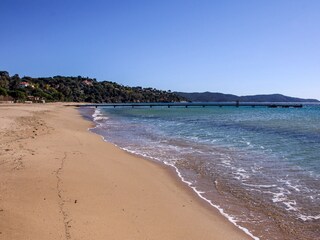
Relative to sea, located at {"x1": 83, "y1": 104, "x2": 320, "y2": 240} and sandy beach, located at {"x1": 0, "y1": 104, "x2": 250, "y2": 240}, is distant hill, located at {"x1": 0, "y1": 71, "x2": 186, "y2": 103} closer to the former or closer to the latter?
sea, located at {"x1": 83, "y1": 104, "x2": 320, "y2": 240}

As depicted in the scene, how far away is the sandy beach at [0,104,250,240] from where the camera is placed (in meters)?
5.92

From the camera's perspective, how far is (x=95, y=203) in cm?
759

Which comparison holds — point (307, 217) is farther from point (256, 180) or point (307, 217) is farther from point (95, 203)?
point (95, 203)

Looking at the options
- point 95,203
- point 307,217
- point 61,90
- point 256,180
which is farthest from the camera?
point 61,90

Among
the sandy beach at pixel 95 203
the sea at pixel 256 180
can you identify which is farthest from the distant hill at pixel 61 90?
the sandy beach at pixel 95 203

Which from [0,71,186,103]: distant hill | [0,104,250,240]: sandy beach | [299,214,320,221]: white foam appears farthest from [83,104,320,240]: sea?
[0,71,186,103]: distant hill

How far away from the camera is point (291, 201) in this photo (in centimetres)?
903

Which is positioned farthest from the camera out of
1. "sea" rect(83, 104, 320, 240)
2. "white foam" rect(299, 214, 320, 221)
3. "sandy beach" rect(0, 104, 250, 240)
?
"white foam" rect(299, 214, 320, 221)

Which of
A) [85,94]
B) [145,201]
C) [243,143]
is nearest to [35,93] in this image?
[85,94]

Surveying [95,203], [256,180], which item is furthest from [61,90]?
[95,203]

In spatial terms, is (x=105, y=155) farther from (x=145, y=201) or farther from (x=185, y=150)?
(x=145, y=201)

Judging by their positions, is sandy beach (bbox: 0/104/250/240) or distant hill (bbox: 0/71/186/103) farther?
distant hill (bbox: 0/71/186/103)

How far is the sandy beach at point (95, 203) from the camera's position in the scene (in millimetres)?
5922

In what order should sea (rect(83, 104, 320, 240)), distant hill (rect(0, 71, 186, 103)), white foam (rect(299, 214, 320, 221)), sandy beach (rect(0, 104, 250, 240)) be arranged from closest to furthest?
sandy beach (rect(0, 104, 250, 240))
sea (rect(83, 104, 320, 240))
white foam (rect(299, 214, 320, 221))
distant hill (rect(0, 71, 186, 103))
